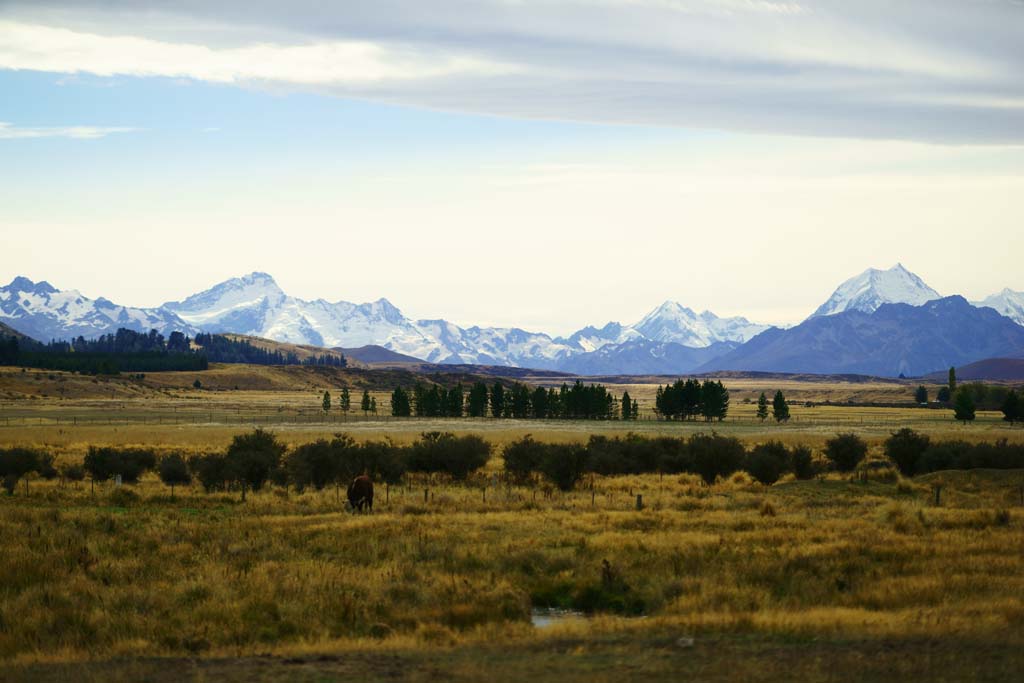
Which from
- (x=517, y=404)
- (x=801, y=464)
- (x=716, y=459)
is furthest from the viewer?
(x=517, y=404)

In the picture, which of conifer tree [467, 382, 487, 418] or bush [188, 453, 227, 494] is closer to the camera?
bush [188, 453, 227, 494]

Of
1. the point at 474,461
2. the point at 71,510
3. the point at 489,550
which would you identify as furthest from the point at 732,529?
the point at 474,461

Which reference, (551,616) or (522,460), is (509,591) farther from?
(522,460)

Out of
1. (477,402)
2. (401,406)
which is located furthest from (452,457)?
(401,406)

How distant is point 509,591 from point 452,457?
3255 cm

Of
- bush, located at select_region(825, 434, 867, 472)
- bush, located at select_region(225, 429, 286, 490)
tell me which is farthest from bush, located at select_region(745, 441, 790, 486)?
bush, located at select_region(225, 429, 286, 490)

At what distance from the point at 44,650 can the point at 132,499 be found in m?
22.3

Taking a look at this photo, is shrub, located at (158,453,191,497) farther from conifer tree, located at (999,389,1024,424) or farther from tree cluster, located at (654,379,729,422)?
conifer tree, located at (999,389,1024,424)

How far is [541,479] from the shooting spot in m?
51.7

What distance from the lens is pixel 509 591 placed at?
20.2m

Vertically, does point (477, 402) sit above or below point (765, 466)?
below

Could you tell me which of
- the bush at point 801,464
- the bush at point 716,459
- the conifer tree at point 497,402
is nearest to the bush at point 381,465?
the bush at point 716,459

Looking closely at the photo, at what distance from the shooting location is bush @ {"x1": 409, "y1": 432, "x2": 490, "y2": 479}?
52.8 m

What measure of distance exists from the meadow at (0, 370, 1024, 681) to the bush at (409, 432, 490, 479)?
1619cm
